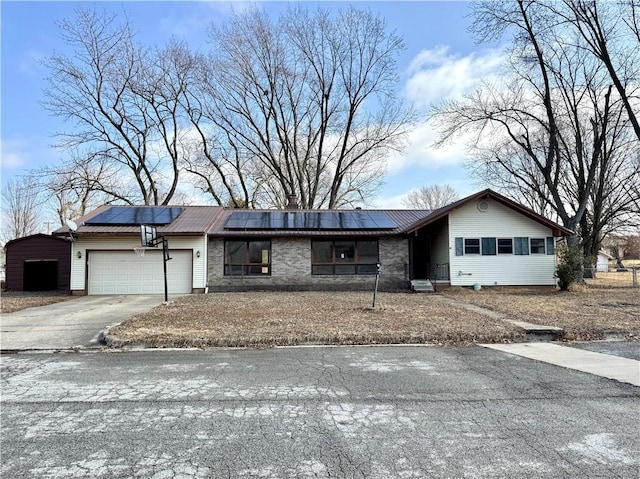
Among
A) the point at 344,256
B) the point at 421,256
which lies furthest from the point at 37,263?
the point at 421,256

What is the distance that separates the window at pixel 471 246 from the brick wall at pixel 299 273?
109 inches

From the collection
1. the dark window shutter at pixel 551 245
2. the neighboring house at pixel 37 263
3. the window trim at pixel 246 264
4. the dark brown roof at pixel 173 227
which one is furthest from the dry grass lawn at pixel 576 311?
the neighboring house at pixel 37 263

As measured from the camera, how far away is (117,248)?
17.4 meters

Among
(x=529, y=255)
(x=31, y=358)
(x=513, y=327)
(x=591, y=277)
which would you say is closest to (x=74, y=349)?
(x=31, y=358)

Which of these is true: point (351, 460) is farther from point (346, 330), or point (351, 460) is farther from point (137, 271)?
point (137, 271)

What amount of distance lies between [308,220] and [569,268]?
39.1 feet

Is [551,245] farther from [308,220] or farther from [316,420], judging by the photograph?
[316,420]

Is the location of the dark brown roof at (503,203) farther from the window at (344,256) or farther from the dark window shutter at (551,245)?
the window at (344,256)

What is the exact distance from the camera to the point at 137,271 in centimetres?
1745

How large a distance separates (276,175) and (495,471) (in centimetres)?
3056

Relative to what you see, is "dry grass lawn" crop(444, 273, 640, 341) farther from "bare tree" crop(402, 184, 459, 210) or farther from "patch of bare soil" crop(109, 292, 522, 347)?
"bare tree" crop(402, 184, 459, 210)

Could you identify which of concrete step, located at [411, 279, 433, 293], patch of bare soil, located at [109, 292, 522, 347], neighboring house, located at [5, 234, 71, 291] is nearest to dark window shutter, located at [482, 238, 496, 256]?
concrete step, located at [411, 279, 433, 293]

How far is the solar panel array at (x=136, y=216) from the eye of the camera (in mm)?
18219

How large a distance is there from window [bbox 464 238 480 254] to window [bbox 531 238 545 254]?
263 cm
